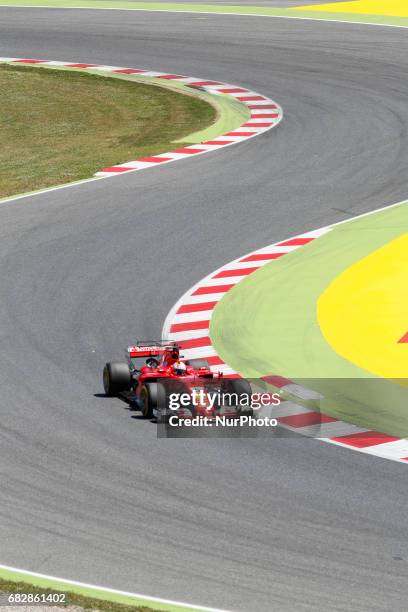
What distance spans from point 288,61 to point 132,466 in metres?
25.0

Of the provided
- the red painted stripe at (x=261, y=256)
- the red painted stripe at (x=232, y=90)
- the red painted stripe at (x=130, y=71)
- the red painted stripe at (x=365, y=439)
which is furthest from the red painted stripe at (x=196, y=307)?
the red painted stripe at (x=130, y=71)

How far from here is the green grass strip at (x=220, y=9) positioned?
4191cm

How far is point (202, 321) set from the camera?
19.0m

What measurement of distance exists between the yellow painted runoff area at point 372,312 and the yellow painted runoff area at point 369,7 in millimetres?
22556

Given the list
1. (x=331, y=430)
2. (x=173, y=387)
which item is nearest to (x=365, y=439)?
(x=331, y=430)

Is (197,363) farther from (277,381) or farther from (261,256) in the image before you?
(261,256)

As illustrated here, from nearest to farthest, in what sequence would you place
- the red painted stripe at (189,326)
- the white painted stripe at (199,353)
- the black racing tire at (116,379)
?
the black racing tire at (116,379) → the white painted stripe at (199,353) → the red painted stripe at (189,326)

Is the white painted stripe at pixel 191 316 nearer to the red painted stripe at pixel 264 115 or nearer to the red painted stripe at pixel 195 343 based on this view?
the red painted stripe at pixel 195 343

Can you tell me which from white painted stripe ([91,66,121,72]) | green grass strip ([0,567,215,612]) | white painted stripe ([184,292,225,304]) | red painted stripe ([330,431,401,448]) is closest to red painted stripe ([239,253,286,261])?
white painted stripe ([184,292,225,304])

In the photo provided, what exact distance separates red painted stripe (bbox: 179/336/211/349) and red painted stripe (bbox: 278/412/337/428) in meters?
3.05

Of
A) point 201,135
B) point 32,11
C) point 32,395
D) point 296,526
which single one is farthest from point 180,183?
point 32,11

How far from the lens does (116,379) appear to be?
51.2 ft

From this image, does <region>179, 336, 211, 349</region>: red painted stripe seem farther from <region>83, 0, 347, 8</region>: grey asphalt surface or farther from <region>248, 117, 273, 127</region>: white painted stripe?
<region>83, 0, 347, 8</region>: grey asphalt surface

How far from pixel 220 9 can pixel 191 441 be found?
106 feet
